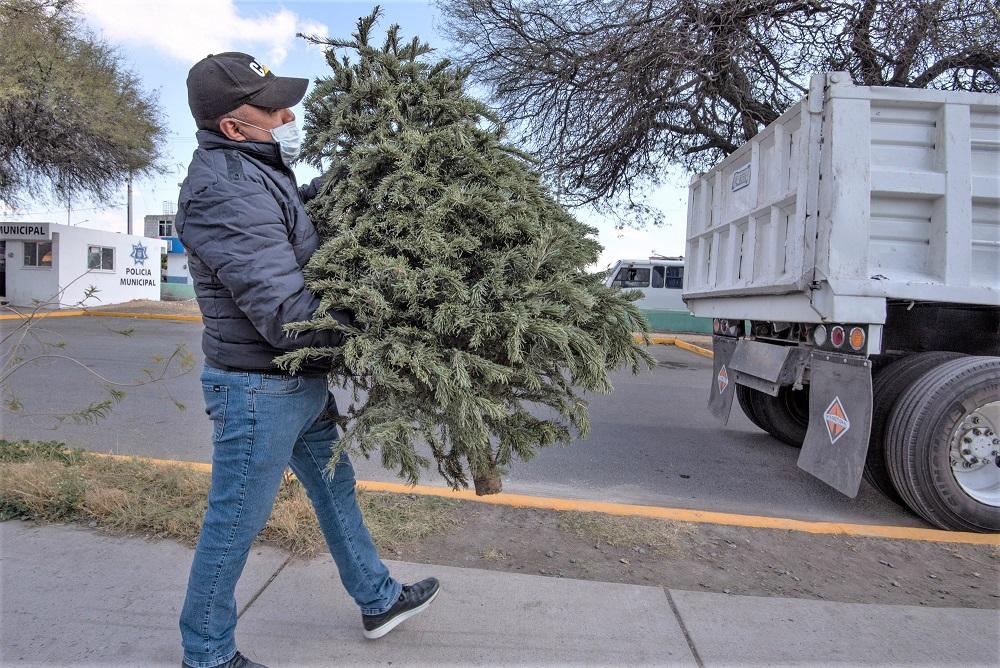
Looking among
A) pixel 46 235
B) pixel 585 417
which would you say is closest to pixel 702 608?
pixel 585 417

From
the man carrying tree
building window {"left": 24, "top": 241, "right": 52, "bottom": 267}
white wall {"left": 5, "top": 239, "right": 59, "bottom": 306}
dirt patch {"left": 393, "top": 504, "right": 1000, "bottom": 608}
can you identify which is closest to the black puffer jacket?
the man carrying tree

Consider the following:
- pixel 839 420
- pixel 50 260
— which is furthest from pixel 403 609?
pixel 50 260

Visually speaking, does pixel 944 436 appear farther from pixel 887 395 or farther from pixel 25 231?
pixel 25 231

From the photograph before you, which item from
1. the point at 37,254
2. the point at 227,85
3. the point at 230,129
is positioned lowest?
the point at 230,129

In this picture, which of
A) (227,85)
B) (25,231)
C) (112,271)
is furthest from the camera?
(112,271)

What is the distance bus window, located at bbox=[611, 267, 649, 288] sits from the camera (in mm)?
19439

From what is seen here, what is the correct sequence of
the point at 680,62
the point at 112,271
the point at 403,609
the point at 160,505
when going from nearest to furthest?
the point at 403,609
the point at 160,505
the point at 680,62
the point at 112,271

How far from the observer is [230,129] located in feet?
6.11

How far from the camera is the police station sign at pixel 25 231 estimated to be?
19484 millimetres

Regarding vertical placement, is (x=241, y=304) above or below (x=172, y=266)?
below

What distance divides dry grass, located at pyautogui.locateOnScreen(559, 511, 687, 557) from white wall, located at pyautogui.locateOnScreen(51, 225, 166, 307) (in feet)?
62.9

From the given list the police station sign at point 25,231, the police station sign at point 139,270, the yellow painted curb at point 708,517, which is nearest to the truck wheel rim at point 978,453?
the yellow painted curb at point 708,517

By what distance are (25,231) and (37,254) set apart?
76 centimetres

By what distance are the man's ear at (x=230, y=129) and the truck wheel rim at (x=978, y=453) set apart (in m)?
4.05
